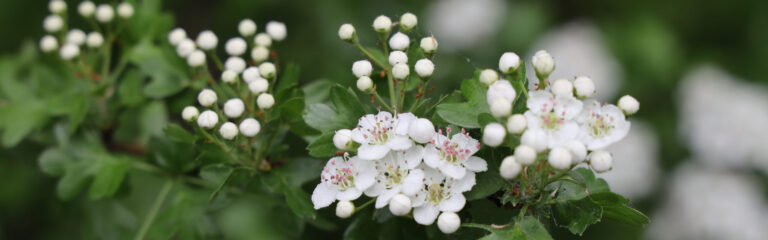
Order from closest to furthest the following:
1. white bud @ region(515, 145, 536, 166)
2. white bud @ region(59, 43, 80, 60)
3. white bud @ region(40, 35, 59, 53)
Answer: white bud @ region(515, 145, 536, 166), white bud @ region(59, 43, 80, 60), white bud @ region(40, 35, 59, 53)

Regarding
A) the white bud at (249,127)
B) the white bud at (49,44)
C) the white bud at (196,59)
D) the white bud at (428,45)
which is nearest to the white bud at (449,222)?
the white bud at (428,45)

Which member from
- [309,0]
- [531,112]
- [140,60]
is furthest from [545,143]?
[309,0]

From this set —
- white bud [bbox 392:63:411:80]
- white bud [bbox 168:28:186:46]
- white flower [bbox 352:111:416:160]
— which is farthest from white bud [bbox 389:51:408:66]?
white bud [bbox 168:28:186:46]

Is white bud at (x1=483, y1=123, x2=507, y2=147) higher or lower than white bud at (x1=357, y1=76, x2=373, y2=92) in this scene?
higher

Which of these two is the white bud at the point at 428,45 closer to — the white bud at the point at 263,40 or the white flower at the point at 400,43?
the white flower at the point at 400,43

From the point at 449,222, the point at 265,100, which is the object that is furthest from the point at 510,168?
the point at 265,100

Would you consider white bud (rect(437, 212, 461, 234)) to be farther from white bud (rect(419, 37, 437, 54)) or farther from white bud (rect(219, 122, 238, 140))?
white bud (rect(219, 122, 238, 140))

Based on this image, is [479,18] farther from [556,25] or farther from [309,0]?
[309,0]
